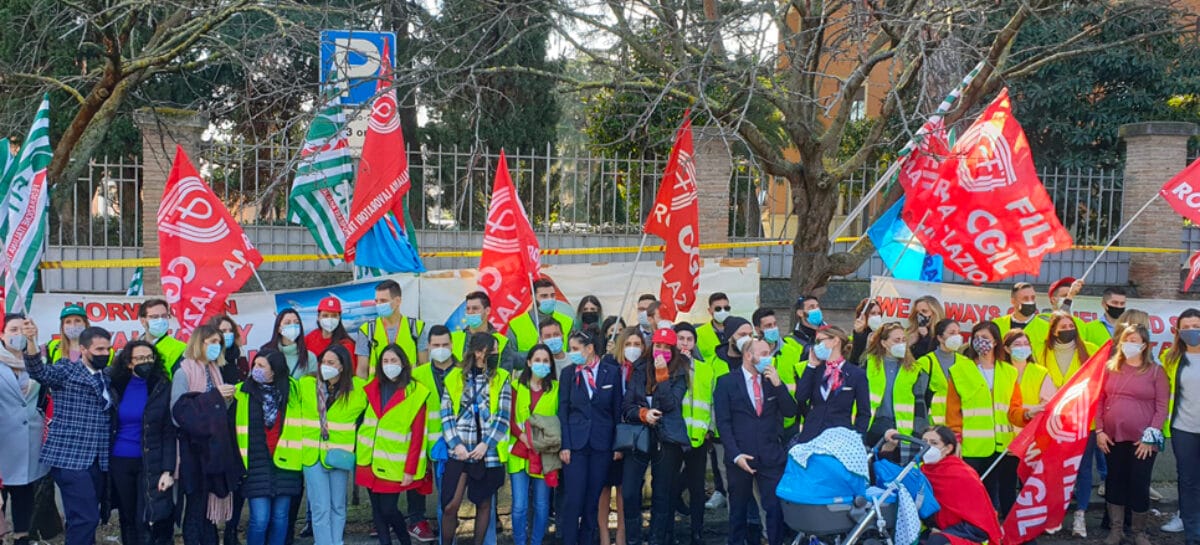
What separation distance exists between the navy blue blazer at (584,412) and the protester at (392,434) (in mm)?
894

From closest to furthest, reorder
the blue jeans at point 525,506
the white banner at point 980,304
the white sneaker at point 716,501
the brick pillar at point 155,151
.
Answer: the blue jeans at point 525,506 → the white sneaker at point 716,501 → the white banner at point 980,304 → the brick pillar at point 155,151

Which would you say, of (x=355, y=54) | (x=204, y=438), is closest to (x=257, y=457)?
(x=204, y=438)

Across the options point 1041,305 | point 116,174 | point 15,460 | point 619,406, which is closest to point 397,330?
point 619,406

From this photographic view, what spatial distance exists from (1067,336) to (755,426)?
305 centimetres

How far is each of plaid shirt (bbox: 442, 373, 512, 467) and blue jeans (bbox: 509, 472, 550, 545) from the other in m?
0.37

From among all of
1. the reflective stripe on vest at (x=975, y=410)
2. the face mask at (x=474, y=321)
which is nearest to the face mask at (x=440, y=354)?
the face mask at (x=474, y=321)

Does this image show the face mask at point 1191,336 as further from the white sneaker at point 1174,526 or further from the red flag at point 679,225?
the red flag at point 679,225

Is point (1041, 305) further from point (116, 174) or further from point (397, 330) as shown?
point (116, 174)

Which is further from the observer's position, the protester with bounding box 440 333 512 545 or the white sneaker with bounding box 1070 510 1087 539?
the white sneaker with bounding box 1070 510 1087 539

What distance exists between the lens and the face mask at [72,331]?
784 cm

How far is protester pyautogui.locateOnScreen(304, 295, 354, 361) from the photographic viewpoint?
27.9 feet

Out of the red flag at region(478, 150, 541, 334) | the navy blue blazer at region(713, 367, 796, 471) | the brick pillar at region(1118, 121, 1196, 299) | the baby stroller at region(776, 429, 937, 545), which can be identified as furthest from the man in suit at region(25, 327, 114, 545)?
the brick pillar at region(1118, 121, 1196, 299)

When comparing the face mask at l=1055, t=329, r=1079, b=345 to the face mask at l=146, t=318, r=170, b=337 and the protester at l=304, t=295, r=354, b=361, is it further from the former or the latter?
the face mask at l=146, t=318, r=170, b=337

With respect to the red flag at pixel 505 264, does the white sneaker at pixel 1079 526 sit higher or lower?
lower
